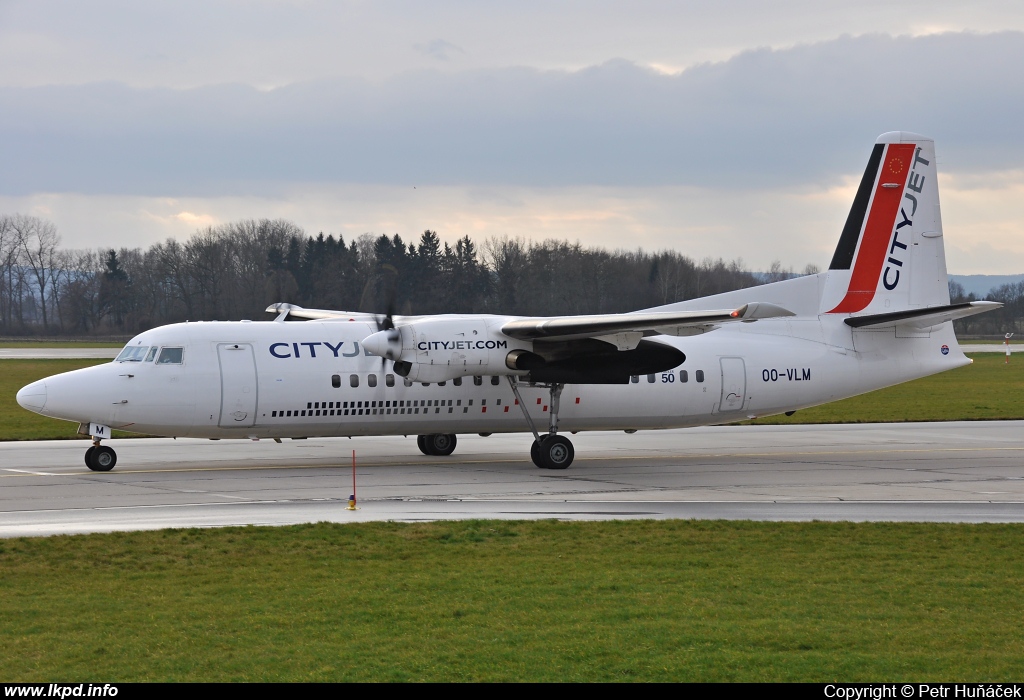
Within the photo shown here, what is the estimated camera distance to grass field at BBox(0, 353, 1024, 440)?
29844mm

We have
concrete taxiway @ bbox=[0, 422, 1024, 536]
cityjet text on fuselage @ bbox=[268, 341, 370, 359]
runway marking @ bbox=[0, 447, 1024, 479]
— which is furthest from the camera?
cityjet text on fuselage @ bbox=[268, 341, 370, 359]

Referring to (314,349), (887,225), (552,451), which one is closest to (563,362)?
(552,451)

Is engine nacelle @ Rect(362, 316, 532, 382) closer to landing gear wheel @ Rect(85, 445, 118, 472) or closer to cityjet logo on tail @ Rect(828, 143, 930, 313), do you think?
landing gear wheel @ Rect(85, 445, 118, 472)

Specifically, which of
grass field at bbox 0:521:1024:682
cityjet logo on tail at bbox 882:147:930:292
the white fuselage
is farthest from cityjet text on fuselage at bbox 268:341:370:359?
cityjet logo on tail at bbox 882:147:930:292

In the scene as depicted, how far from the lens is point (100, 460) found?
18.8 meters

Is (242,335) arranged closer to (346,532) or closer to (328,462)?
(328,462)

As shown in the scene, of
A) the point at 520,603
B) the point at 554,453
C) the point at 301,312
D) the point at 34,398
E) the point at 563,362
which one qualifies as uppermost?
the point at 301,312

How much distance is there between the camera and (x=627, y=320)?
720 inches

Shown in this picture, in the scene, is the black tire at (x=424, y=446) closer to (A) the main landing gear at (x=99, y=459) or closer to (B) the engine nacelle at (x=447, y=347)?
(B) the engine nacelle at (x=447, y=347)

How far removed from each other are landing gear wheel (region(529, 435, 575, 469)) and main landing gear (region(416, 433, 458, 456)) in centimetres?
286

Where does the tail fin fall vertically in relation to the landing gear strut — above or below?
above

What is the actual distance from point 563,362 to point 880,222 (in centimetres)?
893

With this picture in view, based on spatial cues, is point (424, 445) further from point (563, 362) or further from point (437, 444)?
point (563, 362)
